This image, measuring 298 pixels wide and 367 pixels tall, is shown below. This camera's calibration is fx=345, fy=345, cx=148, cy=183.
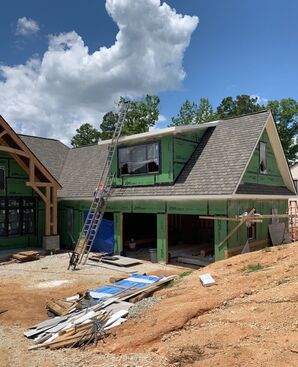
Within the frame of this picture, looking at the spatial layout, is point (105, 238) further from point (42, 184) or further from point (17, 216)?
point (17, 216)

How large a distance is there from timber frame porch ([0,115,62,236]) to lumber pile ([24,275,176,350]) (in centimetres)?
1037

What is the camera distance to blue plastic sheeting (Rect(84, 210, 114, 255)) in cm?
1908

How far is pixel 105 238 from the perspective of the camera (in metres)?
19.5

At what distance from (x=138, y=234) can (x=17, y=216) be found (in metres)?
7.51

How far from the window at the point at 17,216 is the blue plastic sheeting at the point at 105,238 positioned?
4.66m

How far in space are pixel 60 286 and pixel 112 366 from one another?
294 inches

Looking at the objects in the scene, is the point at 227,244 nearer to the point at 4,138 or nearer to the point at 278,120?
the point at 4,138

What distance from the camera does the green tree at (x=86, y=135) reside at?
6291 cm

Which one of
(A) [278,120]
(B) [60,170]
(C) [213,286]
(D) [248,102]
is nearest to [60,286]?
(C) [213,286]

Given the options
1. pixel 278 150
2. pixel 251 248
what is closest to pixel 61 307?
pixel 251 248

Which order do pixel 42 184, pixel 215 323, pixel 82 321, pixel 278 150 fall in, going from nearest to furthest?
pixel 215 323 → pixel 82 321 → pixel 278 150 → pixel 42 184

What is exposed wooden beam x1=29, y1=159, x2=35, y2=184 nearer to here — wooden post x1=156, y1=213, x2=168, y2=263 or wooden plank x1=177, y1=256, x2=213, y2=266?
wooden post x1=156, y1=213, x2=168, y2=263

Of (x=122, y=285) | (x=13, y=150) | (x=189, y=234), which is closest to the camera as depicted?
(x=122, y=285)

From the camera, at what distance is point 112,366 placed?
6.07m
